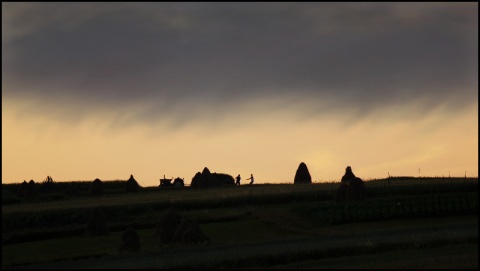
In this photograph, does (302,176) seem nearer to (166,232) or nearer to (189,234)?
(166,232)

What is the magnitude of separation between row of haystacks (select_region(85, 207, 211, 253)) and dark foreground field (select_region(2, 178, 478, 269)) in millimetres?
804

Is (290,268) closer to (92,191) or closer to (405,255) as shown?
(405,255)

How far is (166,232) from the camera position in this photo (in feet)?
207

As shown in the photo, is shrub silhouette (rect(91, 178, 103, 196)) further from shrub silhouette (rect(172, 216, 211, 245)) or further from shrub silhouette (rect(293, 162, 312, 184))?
shrub silhouette (rect(172, 216, 211, 245))

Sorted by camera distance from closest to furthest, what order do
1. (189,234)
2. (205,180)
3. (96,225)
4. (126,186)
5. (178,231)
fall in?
1. (189,234)
2. (178,231)
3. (96,225)
4. (205,180)
5. (126,186)

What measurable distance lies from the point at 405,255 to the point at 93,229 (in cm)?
3333

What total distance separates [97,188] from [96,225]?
103 ft

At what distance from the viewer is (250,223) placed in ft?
233

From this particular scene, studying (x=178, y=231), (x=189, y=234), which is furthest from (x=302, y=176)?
(x=189, y=234)

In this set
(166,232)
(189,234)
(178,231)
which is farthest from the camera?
(166,232)

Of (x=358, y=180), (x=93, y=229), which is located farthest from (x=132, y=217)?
(x=358, y=180)

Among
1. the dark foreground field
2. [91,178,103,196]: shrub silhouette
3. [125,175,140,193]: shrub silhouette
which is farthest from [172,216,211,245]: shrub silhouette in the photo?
[125,175,140,193]: shrub silhouette

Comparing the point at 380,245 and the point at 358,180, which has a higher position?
the point at 358,180

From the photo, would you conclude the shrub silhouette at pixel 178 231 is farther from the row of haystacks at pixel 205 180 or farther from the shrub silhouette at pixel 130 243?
the row of haystacks at pixel 205 180
